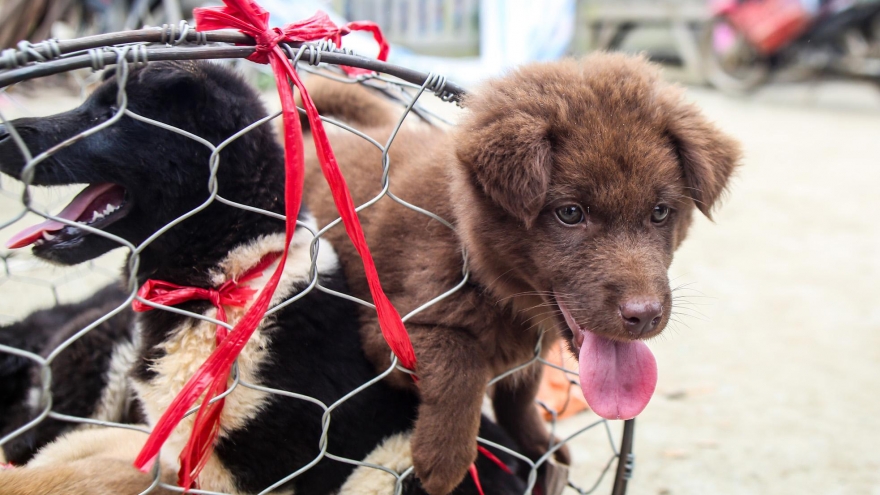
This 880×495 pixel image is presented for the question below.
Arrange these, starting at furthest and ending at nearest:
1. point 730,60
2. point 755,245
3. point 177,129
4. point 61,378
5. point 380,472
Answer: point 730,60, point 755,245, point 61,378, point 380,472, point 177,129

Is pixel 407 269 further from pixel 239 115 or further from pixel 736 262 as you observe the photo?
pixel 736 262

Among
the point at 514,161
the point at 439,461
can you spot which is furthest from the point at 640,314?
the point at 439,461

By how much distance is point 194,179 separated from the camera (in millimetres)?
1829

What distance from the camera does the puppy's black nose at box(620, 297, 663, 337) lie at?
1632mm

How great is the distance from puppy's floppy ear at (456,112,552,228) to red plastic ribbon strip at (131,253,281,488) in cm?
60

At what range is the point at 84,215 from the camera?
177 cm

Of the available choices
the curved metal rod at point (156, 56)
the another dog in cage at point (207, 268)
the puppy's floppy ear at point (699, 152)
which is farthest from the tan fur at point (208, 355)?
the puppy's floppy ear at point (699, 152)

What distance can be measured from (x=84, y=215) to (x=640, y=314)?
1316mm

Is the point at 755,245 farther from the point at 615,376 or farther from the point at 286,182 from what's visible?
the point at 286,182

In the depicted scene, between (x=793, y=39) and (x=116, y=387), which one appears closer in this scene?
(x=116, y=387)

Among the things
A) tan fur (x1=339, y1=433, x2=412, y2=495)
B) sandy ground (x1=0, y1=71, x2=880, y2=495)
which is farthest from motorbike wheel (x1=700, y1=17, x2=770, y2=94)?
tan fur (x1=339, y1=433, x2=412, y2=495)

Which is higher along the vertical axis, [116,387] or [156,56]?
[156,56]

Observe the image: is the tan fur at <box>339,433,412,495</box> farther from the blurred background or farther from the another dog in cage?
the blurred background

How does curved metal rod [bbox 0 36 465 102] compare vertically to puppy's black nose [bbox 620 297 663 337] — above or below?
above
